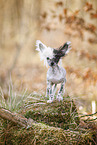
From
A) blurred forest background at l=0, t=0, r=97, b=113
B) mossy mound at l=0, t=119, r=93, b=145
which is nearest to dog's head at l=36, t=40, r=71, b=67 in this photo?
mossy mound at l=0, t=119, r=93, b=145

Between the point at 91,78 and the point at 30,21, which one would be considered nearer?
the point at 91,78

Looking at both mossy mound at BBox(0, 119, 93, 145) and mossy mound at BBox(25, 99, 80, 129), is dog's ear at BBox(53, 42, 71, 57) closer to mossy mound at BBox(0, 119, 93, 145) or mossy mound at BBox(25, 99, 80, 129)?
mossy mound at BBox(25, 99, 80, 129)

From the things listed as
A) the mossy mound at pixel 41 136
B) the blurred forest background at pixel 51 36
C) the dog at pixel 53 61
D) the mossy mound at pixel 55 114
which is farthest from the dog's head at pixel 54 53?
the blurred forest background at pixel 51 36

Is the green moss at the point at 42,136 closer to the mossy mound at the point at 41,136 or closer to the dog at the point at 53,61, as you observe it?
the mossy mound at the point at 41,136

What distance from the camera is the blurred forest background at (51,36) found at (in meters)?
3.88

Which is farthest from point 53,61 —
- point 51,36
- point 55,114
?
point 51,36

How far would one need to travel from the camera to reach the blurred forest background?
12.7 ft

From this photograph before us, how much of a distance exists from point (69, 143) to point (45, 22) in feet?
11.5

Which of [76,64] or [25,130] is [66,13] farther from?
[25,130]

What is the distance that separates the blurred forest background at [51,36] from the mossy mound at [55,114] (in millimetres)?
2483

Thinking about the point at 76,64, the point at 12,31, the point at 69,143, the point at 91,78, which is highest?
the point at 12,31

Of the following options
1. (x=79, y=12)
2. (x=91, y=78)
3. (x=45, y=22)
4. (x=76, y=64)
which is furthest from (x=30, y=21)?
(x=91, y=78)

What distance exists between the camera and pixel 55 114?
110 centimetres

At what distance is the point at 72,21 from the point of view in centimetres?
386
